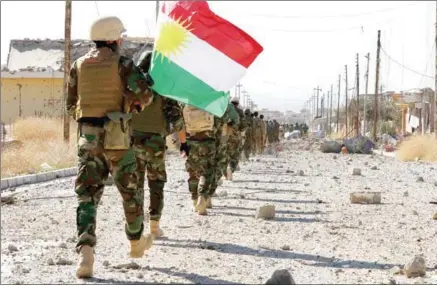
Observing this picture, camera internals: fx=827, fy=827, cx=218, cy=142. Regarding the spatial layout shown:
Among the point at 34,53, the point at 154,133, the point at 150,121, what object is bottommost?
the point at 154,133

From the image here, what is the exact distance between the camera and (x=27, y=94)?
4881 centimetres

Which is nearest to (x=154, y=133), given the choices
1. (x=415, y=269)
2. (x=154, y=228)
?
(x=154, y=228)

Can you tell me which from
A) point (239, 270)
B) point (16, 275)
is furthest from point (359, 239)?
point (16, 275)

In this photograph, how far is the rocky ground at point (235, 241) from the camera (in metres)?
5.84

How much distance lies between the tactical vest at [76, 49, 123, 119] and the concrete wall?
4224 centimetres

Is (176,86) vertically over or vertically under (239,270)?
over

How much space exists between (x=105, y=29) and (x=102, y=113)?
1.90ft

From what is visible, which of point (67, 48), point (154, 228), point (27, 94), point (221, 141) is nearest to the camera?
point (154, 228)

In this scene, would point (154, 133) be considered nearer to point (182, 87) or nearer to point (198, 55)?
point (182, 87)

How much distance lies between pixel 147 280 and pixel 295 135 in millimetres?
80517

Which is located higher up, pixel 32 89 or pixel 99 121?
pixel 32 89

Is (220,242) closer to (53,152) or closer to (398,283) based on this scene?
(398,283)

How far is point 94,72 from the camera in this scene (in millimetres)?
5730

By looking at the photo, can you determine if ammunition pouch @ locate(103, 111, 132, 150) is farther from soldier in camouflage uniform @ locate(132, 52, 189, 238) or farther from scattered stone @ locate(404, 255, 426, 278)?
scattered stone @ locate(404, 255, 426, 278)
